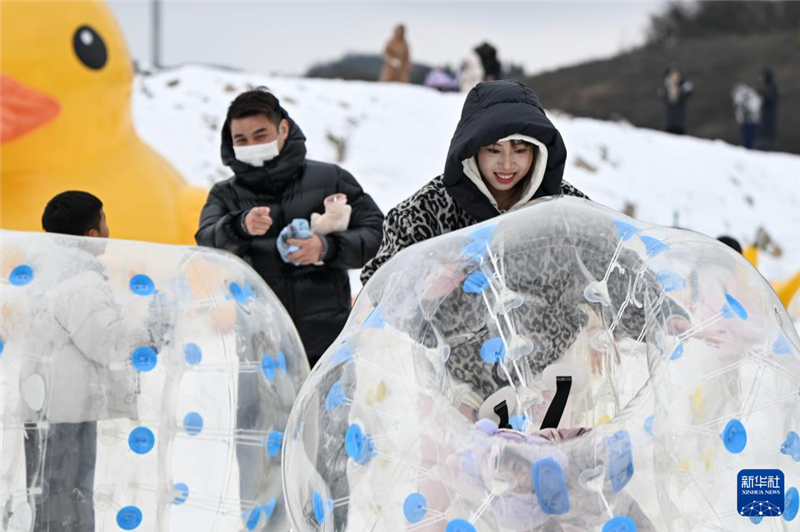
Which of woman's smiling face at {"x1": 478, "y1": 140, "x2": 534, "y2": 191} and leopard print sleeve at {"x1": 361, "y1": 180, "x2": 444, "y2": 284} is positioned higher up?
woman's smiling face at {"x1": 478, "y1": 140, "x2": 534, "y2": 191}

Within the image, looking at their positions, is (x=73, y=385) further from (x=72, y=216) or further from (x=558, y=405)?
(x=558, y=405)

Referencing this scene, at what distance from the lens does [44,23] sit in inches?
268

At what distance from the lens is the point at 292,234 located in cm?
408

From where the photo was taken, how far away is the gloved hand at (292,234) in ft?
13.4

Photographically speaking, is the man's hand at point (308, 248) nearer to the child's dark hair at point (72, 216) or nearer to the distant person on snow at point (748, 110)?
the child's dark hair at point (72, 216)

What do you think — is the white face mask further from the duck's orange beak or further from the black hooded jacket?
the duck's orange beak

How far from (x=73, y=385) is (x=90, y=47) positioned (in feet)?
13.8

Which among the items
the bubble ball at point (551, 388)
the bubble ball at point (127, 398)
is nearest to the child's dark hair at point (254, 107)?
the bubble ball at point (127, 398)

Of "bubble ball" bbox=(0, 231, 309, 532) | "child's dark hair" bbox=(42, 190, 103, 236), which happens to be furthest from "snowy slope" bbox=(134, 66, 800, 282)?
"bubble ball" bbox=(0, 231, 309, 532)

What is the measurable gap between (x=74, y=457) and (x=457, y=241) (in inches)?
48.4

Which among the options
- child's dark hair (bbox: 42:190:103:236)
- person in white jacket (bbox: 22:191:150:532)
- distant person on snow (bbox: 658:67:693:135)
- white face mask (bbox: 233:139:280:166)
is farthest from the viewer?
distant person on snow (bbox: 658:67:693:135)

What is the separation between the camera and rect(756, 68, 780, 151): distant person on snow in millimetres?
16938

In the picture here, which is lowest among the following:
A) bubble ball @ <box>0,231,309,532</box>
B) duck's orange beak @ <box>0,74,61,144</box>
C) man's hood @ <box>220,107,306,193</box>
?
bubble ball @ <box>0,231,309,532</box>

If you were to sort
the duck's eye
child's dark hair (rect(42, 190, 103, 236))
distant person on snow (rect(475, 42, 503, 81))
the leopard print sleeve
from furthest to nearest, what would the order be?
distant person on snow (rect(475, 42, 503, 81))
the duck's eye
child's dark hair (rect(42, 190, 103, 236))
the leopard print sleeve
